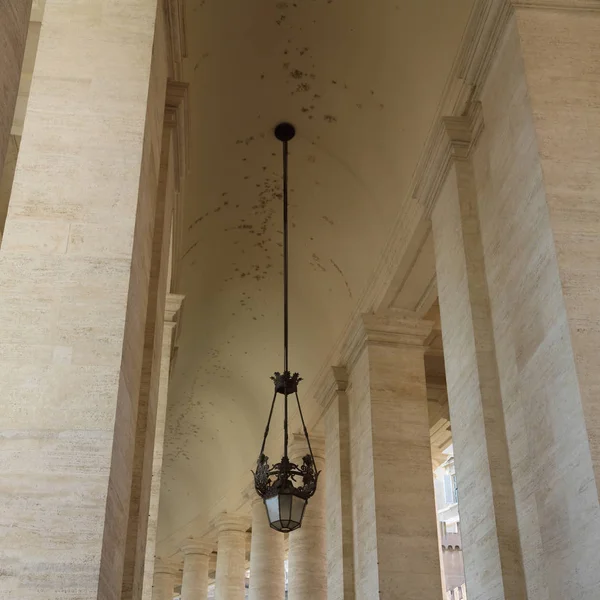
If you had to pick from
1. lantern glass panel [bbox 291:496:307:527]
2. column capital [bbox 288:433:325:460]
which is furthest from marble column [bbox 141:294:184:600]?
column capital [bbox 288:433:325:460]

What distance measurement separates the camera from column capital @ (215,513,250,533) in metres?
24.0

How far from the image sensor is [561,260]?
6.80 m

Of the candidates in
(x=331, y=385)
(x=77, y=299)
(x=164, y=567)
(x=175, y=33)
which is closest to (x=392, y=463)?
(x=331, y=385)

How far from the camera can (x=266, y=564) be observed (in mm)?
20547

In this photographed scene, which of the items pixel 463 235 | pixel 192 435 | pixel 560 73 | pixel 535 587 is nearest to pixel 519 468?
pixel 535 587

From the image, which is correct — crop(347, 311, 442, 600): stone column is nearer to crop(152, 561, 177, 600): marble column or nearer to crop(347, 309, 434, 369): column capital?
crop(347, 309, 434, 369): column capital

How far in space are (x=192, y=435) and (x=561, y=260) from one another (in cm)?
1850

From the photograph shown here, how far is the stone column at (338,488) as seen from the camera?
538 inches

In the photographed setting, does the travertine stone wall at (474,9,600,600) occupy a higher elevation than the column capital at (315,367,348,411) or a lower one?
lower

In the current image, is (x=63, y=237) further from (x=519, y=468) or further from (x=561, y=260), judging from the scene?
(x=519, y=468)

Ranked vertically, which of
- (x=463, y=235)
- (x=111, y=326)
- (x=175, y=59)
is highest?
(x=175, y=59)

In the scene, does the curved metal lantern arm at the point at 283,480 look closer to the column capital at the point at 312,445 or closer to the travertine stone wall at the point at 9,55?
the travertine stone wall at the point at 9,55

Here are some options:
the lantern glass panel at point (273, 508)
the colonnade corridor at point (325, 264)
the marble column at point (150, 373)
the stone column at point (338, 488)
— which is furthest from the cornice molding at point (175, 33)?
the stone column at point (338, 488)

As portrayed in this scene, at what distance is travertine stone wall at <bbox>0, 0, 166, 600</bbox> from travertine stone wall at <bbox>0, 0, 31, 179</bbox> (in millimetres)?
2351
